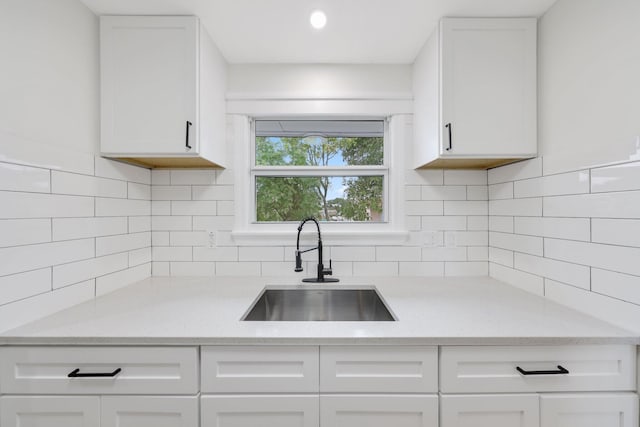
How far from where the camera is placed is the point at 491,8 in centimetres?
141

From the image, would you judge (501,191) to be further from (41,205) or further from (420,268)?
(41,205)

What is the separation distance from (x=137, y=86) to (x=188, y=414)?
1397 millimetres

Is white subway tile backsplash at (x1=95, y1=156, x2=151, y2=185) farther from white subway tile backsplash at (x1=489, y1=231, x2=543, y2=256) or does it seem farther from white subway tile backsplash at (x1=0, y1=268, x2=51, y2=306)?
white subway tile backsplash at (x1=489, y1=231, x2=543, y2=256)

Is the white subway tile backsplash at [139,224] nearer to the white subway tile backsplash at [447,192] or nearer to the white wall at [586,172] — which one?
the white subway tile backsplash at [447,192]

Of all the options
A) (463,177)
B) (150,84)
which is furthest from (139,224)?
(463,177)

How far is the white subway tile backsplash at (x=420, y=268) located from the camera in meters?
1.86

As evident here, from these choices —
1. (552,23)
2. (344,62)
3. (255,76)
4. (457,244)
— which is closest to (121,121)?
(255,76)

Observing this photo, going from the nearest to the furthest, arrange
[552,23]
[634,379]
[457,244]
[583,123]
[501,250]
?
[634,379], [583,123], [552,23], [501,250], [457,244]

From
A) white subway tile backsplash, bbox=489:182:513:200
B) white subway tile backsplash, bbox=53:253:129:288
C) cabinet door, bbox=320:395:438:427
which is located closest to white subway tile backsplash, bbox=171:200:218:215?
white subway tile backsplash, bbox=53:253:129:288

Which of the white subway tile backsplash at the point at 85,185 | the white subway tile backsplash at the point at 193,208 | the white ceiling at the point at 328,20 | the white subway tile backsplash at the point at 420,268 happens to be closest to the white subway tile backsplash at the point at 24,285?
the white subway tile backsplash at the point at 85,185

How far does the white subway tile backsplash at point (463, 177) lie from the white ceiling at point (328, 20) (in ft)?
2.37

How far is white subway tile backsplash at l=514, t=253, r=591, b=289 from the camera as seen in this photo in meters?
1.23

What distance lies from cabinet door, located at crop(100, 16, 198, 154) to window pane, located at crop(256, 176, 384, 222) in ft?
Answer: 2.13

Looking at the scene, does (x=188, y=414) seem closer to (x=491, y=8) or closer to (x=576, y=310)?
(x=576, y=310)
